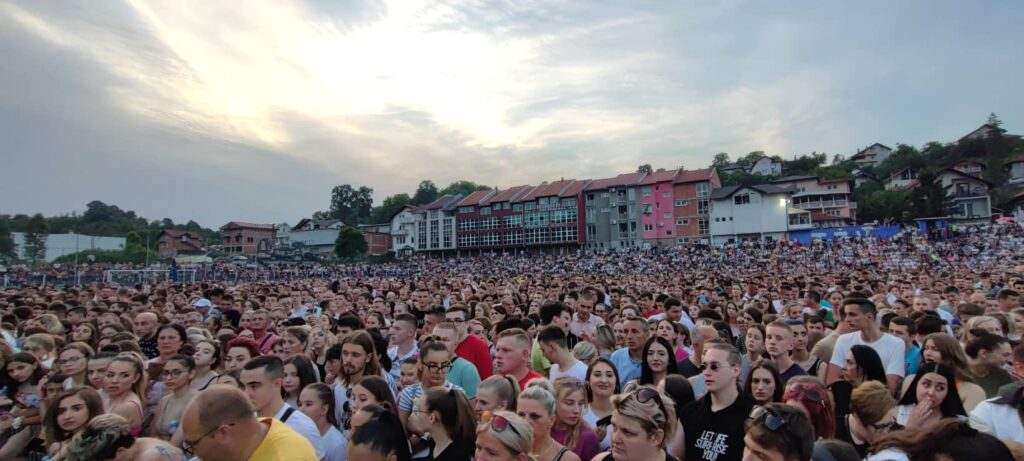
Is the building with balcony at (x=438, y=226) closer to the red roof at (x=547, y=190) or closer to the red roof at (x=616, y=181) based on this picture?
the red roof at (x=547, y=190)

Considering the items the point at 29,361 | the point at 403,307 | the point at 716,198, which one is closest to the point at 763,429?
the point at 29,361

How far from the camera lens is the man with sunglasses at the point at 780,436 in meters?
2.57

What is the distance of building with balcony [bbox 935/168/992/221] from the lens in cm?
6003

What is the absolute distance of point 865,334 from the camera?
5449 millimetres

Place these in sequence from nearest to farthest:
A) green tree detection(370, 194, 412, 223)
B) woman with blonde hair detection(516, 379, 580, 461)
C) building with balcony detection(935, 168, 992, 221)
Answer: woman with blonde hair detection(516, 379, 580, 461) < building with balcony detection(935, 168, 992, 221) < green tree detection(370, 194, 412, 223)

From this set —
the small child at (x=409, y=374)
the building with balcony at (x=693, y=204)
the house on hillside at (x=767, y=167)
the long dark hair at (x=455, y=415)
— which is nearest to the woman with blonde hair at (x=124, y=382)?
the small child at (x=409, y=374)

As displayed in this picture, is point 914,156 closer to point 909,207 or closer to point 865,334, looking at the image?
point 909,207

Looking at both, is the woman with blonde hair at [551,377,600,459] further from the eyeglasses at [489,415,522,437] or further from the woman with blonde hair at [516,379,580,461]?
the eyeglasses at [489,415,522,437]

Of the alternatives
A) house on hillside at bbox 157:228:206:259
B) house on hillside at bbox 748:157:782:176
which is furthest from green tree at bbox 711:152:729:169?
house on hillside at bbox 157:228:206:259

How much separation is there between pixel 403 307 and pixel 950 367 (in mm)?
9127

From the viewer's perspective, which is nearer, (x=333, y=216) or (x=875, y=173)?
(x=875, y=173)

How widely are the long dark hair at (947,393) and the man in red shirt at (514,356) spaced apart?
9.58ft

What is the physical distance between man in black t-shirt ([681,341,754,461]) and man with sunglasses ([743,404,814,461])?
36.3 inches

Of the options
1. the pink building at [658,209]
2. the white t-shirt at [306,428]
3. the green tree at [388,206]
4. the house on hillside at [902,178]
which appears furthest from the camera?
the green tree at [388,206]
